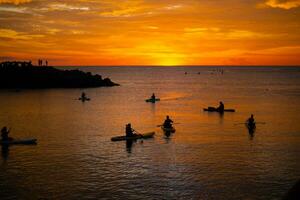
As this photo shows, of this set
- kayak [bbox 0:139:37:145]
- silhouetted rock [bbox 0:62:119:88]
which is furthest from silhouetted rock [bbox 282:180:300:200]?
silhouetted rock [bbox 0:62:119:88]

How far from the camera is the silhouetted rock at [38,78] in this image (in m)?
126

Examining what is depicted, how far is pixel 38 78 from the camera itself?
129500 mm

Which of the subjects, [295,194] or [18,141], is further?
[18,141]

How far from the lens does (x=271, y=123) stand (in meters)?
55.4

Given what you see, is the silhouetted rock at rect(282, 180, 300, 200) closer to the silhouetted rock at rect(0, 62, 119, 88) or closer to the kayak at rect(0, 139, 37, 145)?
the kayak at rect(0, 139, 37, 145)

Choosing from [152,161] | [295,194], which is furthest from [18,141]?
[295,194]

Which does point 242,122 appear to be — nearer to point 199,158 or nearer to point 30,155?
point 199,158

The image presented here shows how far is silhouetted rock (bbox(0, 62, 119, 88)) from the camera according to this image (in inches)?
4946

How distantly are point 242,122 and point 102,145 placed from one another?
82.5 ft

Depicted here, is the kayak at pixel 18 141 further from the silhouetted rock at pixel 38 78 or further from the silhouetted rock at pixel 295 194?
the silhouetted rock at pixel 38 78

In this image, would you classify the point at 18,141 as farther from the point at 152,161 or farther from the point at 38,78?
the point at 38,78

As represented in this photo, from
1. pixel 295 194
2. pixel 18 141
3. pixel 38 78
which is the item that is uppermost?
pixel 38 78

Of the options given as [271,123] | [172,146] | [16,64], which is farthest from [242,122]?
[16,64]

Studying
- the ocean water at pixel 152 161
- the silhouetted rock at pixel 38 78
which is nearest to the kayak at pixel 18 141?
the ocean water at pixel 152 161
